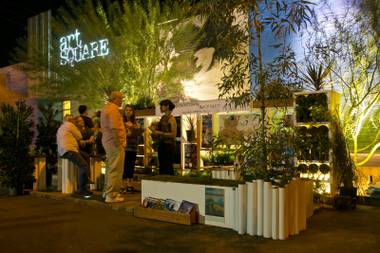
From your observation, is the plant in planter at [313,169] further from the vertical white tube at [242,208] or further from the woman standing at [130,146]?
the woman standing at [130,146]

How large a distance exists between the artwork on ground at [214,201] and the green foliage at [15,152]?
4.57 m

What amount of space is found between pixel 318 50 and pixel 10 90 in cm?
1448

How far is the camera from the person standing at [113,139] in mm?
6133

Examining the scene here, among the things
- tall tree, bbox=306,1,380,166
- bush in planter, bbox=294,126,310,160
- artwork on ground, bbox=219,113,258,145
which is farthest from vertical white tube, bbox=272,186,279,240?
artwork on ground, bbox=219,113,258,145

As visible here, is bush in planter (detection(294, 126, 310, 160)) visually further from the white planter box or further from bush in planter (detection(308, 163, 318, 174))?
the white planter box

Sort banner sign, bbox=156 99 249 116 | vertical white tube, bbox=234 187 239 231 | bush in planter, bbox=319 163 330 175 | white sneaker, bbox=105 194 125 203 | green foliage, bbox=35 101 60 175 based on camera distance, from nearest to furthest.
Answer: vertical white tube, bbox=234 187 239 231, white sneaker, bbox=105 194 125 203, bush in planter, bbox=319 163 330 175, banner sign, bbox=156 99 249 116, green foliage, bbox=35 101 60 175

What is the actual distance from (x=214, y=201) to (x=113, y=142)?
2.00 m

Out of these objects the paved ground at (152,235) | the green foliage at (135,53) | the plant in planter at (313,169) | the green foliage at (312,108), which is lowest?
the paved ground at (152,235)

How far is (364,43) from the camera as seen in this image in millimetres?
7227

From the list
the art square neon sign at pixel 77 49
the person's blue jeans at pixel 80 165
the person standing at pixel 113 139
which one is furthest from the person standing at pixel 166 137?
the art square neon sign at pixel 77 49

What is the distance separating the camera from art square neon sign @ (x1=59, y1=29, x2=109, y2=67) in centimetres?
1266

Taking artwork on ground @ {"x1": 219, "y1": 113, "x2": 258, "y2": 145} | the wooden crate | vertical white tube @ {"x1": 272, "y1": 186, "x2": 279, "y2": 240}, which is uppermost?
artwork on ground @ {"x1": 219, "y1": 113, "x2": 258, "y2": 145}

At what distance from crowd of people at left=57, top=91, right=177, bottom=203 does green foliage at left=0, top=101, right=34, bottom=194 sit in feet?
Answer: 3.90

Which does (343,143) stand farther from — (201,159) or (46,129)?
(46,129)
